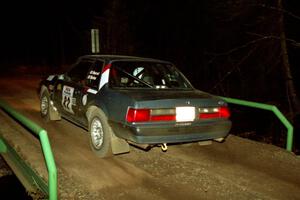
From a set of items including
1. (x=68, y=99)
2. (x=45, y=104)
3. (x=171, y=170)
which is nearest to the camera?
(x=171, y=170)

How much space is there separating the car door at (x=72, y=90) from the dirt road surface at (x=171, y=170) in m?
0.56

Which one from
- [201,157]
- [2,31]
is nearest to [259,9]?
[201,157]

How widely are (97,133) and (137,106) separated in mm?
1274

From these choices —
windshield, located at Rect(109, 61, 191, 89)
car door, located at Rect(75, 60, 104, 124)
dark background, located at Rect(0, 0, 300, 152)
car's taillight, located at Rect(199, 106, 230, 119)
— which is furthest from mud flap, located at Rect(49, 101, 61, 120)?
dark background, located at Rect(0, 0, 300, 152)

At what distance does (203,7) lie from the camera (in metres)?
22.0

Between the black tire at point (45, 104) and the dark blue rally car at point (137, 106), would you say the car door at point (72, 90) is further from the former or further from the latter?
the black tire at point (45, 104)

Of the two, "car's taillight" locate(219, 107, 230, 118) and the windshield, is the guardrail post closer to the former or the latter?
the windshield

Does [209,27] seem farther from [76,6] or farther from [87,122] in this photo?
[76,6]

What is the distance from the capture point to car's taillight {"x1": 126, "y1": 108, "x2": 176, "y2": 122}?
530cm

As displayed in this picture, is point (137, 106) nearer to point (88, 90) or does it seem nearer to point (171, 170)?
point (171, 170)

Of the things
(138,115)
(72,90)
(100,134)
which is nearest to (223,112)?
(138,115)

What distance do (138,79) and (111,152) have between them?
1333 mm

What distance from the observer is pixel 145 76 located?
6.61 m

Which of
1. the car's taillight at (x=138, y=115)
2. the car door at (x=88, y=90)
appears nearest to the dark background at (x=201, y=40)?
the car door at (x=88, y=90)
